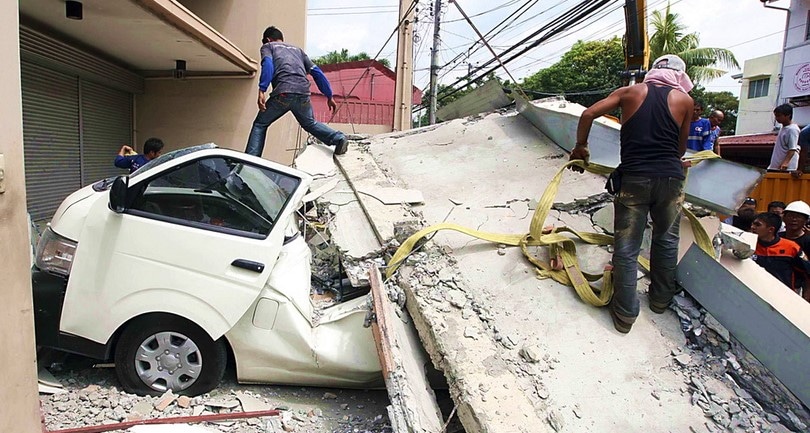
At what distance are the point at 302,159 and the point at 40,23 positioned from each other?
127 inches

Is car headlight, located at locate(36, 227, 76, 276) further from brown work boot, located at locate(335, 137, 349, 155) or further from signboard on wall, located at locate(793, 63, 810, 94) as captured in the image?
signboard on wall, located at locate(793, 63, 810, 94)

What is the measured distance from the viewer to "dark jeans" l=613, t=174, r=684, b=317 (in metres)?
2.91

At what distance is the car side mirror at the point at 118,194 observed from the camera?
291 centimetres

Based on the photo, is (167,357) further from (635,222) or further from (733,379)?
(733,379)

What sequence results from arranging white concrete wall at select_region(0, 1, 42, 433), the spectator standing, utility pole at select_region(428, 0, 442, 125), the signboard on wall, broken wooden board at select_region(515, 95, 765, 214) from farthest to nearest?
1. the signboard on wall
2. utility pole at select_region(428, 0, 442, 125)
3. the spectator standing
4. broken wooden board at select_region(515, 95, 765, 214)
5. white concrete wall at select_region(0, 1, 42, 433)

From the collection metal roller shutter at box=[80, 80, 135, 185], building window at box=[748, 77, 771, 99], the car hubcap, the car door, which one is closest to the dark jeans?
the car door

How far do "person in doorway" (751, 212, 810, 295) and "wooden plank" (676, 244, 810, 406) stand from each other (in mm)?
1156

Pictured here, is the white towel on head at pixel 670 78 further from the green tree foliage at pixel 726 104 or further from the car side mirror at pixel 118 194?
the green tree foliage at pixel 726 104

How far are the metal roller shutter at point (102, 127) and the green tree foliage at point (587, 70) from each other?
76.6 feet

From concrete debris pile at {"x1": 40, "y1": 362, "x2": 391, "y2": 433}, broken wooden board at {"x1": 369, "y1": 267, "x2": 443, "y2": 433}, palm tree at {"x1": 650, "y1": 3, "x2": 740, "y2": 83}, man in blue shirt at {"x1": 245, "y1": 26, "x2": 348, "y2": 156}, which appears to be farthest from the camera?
palm tree at {"x1": 650, "y1": 3, "x2": 740, "y2": 83}

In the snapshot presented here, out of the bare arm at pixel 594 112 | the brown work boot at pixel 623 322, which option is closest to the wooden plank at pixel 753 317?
the brown work boot at pixel 623 322

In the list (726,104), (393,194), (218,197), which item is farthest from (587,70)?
(218,197)

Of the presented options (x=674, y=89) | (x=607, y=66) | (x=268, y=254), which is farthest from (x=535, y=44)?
(x=607, y=66)

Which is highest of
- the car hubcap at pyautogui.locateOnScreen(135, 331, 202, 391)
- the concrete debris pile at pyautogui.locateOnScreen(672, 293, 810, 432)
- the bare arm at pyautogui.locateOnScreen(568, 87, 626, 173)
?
the bare arm at pyautogui.locateOnScreen(568, 87, 626, 173)
